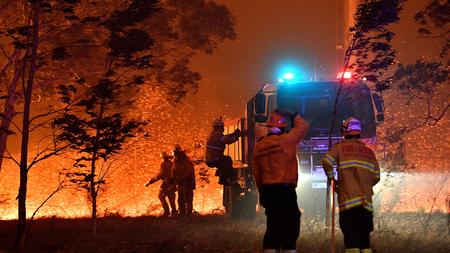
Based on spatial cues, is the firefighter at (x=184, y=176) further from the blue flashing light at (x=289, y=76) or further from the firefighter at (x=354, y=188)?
the firefighter at (x=354, y=188)

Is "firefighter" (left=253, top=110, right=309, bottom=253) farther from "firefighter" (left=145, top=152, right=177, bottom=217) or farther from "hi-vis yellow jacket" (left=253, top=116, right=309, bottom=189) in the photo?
"firefighter" (left=145, top=152, right=177, bottom=217)

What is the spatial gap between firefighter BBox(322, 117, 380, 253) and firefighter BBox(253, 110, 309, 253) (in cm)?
47

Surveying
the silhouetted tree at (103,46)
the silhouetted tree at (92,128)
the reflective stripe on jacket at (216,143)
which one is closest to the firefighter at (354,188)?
the silhouetted tree at (92,128)

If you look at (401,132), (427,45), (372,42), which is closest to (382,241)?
(372,42)

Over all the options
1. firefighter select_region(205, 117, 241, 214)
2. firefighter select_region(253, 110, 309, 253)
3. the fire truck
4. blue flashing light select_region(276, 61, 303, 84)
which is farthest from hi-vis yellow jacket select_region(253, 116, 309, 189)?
firefighter select_region(205, 117, 241, 214)

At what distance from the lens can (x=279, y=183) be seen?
740 cm

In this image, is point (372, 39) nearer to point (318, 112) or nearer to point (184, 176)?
point (318, 112)

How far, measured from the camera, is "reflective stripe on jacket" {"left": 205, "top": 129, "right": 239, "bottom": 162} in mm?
14422

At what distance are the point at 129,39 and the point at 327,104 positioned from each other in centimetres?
506

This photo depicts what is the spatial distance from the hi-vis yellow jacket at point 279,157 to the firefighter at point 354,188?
0.42m

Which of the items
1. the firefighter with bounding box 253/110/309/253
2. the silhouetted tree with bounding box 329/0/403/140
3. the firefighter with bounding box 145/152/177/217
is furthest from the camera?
the firefighter with bounding box 145/152/177/217

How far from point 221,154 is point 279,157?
737cm

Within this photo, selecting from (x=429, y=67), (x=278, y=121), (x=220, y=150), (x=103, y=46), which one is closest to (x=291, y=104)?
(x=220, y=150)

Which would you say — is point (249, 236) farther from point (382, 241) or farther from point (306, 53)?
point (306, 53)
